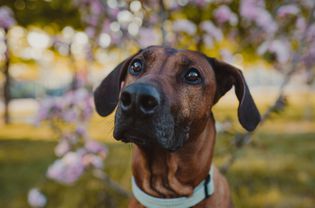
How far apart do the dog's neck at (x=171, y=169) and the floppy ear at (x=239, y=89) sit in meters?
0.29

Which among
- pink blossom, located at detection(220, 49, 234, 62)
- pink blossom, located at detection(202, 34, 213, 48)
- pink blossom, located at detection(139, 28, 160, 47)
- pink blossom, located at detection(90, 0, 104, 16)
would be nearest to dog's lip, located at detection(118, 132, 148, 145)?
pink blossom, located at detection(220, 49, 234, 62)

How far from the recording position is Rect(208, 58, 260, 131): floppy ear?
2.90 metres

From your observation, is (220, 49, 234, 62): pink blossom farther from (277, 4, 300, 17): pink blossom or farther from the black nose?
the black nose

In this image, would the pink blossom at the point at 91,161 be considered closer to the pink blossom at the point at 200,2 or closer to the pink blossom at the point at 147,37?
A: the pink blossom at the point at 147,37

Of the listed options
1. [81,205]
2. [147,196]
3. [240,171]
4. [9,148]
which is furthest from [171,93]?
[9,148]

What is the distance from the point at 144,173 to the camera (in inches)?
114

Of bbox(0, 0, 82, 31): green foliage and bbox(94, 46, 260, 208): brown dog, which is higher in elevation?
bbox(94, 46, 260, 208): brown dog

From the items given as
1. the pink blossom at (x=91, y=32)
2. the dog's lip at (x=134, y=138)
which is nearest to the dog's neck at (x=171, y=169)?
the dog's lip at (x=134, y=138)

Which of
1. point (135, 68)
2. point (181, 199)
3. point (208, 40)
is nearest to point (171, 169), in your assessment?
point (181, 199)

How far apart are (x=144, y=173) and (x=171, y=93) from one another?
61 cm

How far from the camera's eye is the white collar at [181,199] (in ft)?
9.30

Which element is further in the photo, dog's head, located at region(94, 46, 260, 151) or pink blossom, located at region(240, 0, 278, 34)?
pink blossom, located at region(240, 0, 278, 34)

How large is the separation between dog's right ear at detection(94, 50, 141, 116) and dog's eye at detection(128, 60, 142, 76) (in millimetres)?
190

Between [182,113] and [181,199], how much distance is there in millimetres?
551
